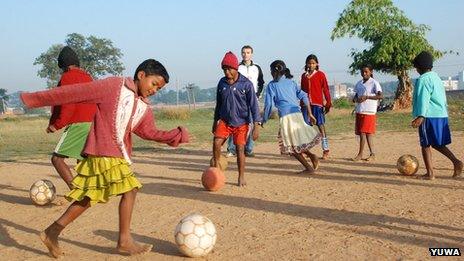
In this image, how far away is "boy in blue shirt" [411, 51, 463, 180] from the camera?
23.8ft

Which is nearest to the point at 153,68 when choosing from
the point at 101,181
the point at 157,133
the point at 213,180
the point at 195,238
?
the point at 157,133

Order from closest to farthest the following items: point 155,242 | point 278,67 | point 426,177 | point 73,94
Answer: point 73,94 < point 155,242 < point 426,177 < point 278,67

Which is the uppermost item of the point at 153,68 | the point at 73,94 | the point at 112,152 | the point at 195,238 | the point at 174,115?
the point at 153,68

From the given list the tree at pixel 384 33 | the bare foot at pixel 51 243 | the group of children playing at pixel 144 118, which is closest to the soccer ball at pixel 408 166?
the group of children playing at pixel 144 118

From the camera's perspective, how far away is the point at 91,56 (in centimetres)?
6956

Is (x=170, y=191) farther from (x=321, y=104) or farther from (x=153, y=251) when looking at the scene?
(x=321, y=104)

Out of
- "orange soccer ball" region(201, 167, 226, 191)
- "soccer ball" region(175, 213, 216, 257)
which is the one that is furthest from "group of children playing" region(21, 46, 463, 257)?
"orange soccer ball" region(201, 167, 226, 191)

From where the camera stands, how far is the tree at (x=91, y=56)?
67312mm

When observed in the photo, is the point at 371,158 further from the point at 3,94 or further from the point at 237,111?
the point at 3,94

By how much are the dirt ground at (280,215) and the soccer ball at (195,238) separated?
148 millimetres

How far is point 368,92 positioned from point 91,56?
64.2m

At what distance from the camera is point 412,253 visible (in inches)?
165

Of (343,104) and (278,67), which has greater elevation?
(278,67)

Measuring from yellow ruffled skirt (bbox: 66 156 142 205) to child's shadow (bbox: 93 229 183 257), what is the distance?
0.65 metres
